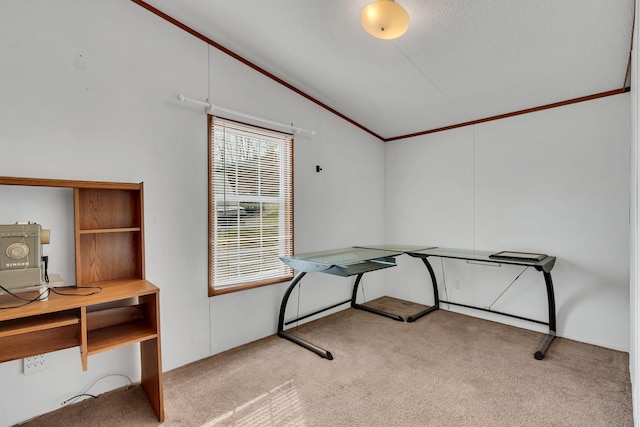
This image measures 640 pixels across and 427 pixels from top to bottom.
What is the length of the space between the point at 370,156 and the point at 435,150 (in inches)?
34.2

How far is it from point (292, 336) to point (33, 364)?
1942 mm

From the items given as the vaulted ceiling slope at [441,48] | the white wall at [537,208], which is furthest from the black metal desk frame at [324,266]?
the vaulted ceiling slope at [441,48]

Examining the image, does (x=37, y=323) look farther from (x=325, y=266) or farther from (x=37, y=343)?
(x=325, y=266)

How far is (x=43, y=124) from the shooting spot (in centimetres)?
205

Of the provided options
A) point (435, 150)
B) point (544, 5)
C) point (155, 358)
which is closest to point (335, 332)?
point (155, 358)

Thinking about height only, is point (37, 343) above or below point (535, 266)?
below

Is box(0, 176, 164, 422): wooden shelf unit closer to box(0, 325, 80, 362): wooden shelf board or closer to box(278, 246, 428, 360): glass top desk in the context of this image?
box(0, 325, 80, 362): wooden shelf board

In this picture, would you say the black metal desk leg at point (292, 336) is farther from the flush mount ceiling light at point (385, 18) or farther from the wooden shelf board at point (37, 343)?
the flush mount ceiling light at point (385, 18)

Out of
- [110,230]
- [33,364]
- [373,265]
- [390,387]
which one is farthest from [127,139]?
[390,387]

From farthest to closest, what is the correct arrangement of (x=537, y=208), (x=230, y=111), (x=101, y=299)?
(x=537, y=208)
(x=230, y=111)
(x=101, y=299)

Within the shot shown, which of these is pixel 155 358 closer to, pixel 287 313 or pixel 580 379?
pixel 287 313

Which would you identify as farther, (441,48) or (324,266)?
(324,266)

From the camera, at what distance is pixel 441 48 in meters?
2.47

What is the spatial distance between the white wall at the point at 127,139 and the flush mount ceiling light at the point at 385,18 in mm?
1551
